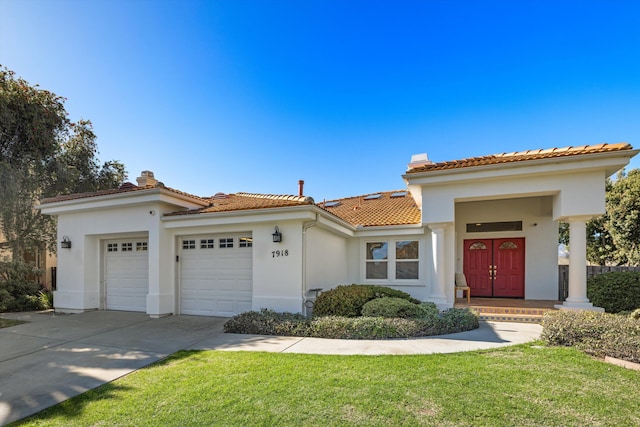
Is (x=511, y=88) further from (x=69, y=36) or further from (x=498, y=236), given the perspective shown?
(x=69, y=36)

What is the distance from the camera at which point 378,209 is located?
14.4 meters

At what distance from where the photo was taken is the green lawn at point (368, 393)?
3.48m

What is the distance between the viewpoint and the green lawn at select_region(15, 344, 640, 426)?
3.48 metres

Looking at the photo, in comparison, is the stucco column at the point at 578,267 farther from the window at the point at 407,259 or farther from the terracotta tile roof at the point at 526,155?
the window at the point at 407,259

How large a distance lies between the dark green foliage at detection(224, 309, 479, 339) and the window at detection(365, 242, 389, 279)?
4230 millimetres

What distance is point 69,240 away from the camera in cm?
1127

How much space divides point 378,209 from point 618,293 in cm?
847

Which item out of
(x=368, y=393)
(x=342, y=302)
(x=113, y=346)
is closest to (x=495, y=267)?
(x=342, y=302)

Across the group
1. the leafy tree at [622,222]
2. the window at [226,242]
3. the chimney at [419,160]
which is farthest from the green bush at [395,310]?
the leafy tree at [622,222]

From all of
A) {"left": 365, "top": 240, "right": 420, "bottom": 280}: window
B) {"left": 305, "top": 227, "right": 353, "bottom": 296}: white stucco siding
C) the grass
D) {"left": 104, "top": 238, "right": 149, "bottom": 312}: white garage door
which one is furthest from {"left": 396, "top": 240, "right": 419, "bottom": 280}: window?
the grass

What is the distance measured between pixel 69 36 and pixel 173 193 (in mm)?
5365

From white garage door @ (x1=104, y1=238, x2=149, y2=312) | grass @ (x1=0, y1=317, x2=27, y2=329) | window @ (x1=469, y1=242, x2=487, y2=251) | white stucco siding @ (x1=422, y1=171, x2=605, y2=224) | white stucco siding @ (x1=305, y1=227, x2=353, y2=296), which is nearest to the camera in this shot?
white stucco siding @ (x1=422, y1=171, x2=605, y2=224)

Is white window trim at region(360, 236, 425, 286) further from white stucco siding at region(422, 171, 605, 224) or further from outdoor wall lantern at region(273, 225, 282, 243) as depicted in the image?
outdoor wall lantern at region(273, 225, 282, 243)

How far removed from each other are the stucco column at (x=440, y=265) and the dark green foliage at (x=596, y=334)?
3152 mm
